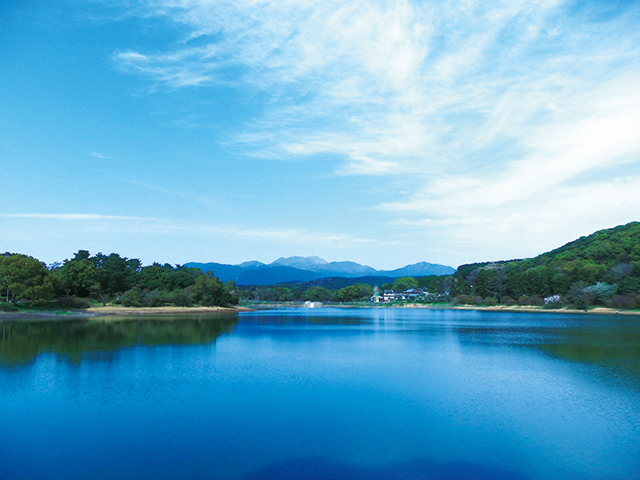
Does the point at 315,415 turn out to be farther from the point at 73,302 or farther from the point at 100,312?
the point at 73,302

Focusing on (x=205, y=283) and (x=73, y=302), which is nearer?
(x=73, y=302)

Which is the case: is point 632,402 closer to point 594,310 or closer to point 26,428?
point 26,428

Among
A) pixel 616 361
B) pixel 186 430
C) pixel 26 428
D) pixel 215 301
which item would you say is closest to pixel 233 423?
pixel 186 430

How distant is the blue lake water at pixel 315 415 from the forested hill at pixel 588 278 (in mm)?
52044

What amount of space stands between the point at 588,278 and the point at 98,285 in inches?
3163

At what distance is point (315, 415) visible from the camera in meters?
12.2

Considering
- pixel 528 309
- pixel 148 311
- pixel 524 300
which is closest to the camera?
pixel 148 311

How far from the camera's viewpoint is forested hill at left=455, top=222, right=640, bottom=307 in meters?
65.8

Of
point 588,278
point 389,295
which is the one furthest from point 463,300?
point 389,295

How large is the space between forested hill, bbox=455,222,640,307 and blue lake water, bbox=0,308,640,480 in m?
52.0

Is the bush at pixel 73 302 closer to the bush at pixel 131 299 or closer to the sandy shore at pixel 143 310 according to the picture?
the sandy shore at pixel 143 310

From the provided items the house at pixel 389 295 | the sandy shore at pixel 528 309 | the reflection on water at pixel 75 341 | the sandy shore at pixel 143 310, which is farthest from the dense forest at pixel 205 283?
the house at pixel 389 295

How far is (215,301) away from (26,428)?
6444 cm

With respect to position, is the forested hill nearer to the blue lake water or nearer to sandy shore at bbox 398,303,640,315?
sandy shore at bbox 398,303,640,315
